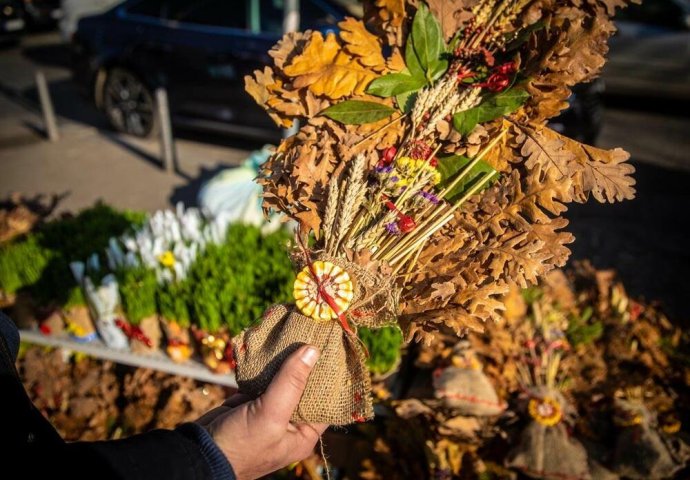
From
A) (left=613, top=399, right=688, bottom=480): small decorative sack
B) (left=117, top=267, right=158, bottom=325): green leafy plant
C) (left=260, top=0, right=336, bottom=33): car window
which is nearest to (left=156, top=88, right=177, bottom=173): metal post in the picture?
(left=260, top=0, right=336, bottom=33): car window

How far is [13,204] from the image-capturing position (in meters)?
3.89

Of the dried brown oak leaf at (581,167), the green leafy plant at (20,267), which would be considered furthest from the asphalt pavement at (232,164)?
the dried brown oak leaf at (581,167)

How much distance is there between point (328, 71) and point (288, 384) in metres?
0.86

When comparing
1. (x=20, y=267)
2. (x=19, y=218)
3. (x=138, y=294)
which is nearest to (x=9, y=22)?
(x=19, y=218)

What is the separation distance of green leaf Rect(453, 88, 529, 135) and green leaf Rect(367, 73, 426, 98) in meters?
0.16

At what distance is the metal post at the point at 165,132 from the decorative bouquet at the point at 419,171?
405 centimetres

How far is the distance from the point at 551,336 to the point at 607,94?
22.4 feet

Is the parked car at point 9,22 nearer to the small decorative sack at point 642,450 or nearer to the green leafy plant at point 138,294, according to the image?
the green leafy plant at point 138,294

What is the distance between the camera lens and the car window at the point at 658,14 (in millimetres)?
7094

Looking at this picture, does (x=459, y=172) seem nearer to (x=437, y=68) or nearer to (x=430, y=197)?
(x=430, y=197)

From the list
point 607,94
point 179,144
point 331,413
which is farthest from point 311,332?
point 607,94

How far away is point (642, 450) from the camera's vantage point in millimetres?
2002

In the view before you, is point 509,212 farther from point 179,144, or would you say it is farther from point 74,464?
point 179,144

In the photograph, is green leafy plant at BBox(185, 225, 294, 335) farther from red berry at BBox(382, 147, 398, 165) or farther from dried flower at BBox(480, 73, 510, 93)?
dried flower at BBox(480, 73, 510, 93)
